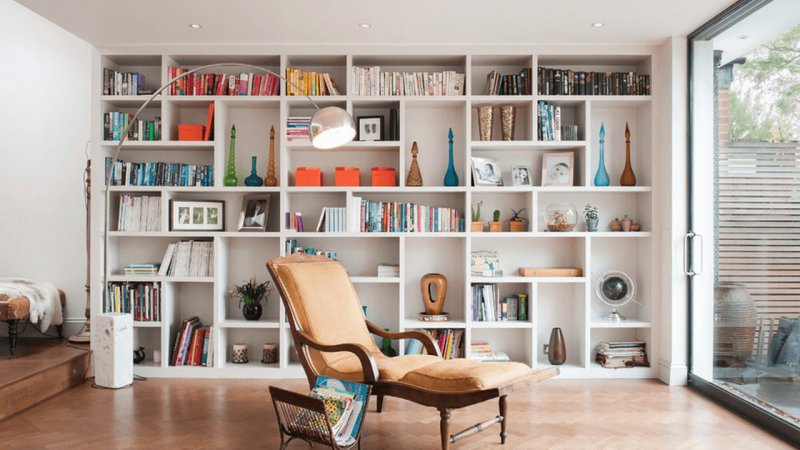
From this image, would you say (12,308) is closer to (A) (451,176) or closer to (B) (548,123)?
(A) (451,176)

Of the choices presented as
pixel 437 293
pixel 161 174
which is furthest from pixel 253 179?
pixel 437 293

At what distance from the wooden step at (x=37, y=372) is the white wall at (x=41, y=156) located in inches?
33.7

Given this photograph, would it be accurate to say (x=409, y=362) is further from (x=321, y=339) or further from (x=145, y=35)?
(x=145, y=35)

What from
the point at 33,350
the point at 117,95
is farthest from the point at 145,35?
the point at 33,350

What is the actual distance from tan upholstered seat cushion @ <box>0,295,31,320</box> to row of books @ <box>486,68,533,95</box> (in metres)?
3.92

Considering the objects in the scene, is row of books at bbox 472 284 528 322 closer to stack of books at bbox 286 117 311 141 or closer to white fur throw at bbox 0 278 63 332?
stack of books at bbox 286 117 311 141

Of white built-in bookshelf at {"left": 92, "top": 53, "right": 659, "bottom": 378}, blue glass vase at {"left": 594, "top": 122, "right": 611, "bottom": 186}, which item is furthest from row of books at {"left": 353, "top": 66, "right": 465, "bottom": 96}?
blue glass vase at {"left": 594, "top": 122, "right": 611, "bottom": 186}

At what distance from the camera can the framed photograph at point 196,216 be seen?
507cm

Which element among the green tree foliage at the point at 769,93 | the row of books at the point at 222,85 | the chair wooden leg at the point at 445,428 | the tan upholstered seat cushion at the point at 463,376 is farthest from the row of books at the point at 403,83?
the chair wooden leg at the point at 445,428

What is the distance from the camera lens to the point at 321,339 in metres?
3.63

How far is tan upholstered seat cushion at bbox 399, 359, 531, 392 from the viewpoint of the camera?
308 cm

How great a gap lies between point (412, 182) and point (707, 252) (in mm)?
2180

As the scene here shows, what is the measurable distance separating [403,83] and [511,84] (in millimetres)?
839

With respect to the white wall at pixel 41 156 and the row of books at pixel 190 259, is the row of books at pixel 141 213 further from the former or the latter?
the white wall at pixel 41 156
